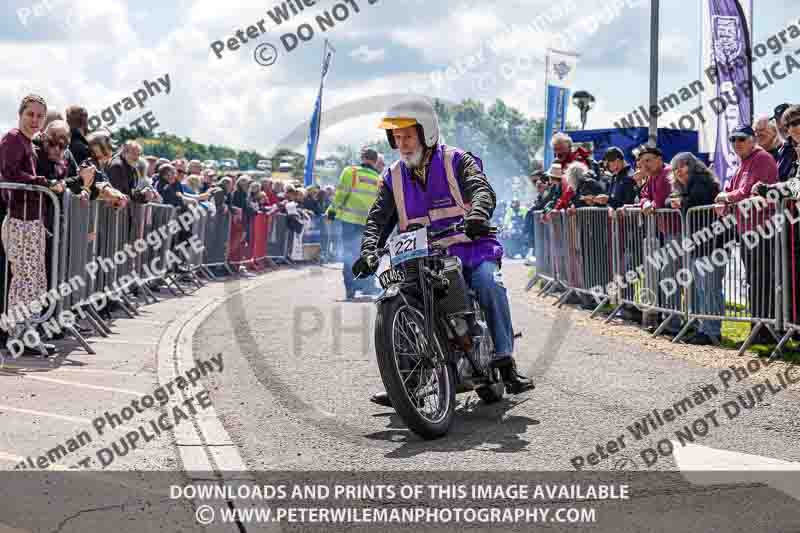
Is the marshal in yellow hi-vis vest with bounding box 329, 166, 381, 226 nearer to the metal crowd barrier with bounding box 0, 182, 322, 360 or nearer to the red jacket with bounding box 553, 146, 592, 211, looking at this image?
the metal crowd barrier with bounding box 0, 182, 322, 360

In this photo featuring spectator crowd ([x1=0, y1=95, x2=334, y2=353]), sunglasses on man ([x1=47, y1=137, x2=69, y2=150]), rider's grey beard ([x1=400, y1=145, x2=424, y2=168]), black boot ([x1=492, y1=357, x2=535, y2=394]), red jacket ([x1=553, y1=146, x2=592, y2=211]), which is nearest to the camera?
rider's grey beard ([x1=400, y1=145, x2=424, y2=168])

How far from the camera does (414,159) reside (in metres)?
6.89

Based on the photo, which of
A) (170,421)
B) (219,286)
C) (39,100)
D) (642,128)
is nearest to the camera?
(170,421)

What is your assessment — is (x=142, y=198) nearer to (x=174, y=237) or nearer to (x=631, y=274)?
(x=174, y=237)

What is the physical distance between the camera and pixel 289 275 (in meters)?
21.8

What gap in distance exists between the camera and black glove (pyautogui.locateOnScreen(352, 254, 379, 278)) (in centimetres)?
648

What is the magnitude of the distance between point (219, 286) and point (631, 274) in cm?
788

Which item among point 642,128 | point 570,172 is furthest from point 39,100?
point 642,128

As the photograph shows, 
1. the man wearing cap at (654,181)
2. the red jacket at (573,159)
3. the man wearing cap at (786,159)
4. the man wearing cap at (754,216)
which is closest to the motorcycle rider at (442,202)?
the man wearing cap at (754,216)

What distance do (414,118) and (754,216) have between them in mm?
4136

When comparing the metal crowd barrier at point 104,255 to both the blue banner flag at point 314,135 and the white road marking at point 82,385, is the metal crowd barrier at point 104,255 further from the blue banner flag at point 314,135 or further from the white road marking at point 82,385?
the blue banner flag at point 314,135

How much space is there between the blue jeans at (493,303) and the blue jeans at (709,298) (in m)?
4.01

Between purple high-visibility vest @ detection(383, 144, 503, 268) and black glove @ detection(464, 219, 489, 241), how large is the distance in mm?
408

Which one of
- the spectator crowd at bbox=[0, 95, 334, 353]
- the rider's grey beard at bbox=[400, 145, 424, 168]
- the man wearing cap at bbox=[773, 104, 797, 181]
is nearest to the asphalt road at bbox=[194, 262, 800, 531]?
the rider's grey beard at bbox=[400, 145, 424, 168]
